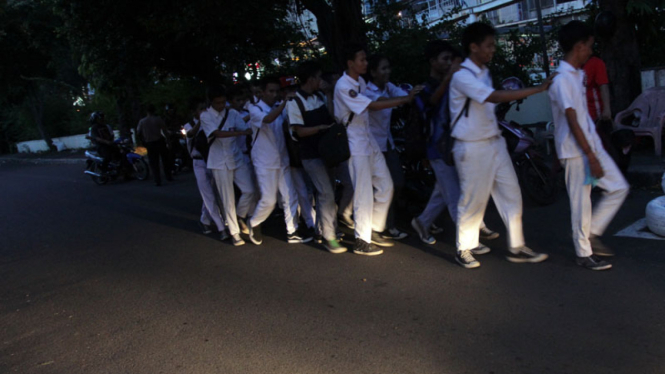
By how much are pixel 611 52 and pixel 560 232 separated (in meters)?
4.98

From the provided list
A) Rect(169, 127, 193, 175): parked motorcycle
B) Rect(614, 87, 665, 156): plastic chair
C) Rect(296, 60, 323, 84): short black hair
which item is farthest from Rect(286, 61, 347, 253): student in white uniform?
Rect(169, 127, 193, 175): parked motorcycle

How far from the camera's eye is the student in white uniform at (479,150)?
444 centimetres

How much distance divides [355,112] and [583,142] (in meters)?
1.85

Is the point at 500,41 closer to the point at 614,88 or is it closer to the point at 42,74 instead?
the point at 614,88

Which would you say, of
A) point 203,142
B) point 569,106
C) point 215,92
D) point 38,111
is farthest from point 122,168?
point 38,111

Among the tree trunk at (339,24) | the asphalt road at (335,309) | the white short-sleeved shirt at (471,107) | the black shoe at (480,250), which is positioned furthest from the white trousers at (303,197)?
the tree trunk at (339,24)

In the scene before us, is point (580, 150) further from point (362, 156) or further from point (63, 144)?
point (63, 144)

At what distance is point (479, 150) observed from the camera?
15.1ft

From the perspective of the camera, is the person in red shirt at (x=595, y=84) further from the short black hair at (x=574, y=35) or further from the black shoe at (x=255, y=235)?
the black shoe at (x=255, y=235)

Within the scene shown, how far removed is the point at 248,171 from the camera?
6621mm

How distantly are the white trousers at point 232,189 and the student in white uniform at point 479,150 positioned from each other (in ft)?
8.49

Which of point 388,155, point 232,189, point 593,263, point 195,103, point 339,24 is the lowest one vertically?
point 593,263

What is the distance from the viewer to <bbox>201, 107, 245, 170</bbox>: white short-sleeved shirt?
251 inches

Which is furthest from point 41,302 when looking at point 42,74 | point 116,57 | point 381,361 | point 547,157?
point 42,74
